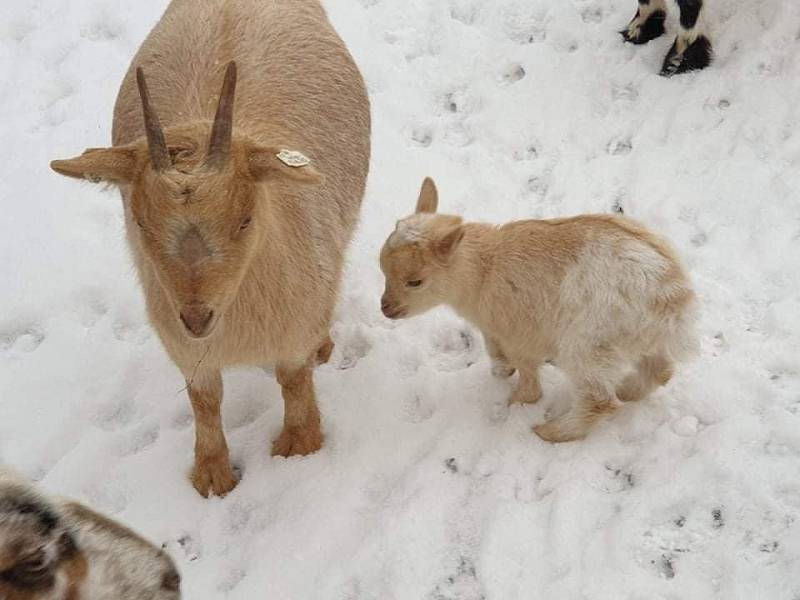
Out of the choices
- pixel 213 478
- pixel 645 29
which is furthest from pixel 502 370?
pixel 645 29

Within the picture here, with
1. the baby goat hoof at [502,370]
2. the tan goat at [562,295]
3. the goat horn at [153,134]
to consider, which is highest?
the goat horn at [153,134]

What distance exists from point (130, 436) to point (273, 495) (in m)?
0.82

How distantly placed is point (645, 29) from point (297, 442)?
381cm

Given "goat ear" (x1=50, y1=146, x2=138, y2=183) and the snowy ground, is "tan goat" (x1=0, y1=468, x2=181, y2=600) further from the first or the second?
the snowy ground

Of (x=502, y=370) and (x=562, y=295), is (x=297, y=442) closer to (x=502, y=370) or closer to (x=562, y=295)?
(x=502, y=370)

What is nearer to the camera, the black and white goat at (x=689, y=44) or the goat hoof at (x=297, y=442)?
the goat hoof at (x=297, y=442)

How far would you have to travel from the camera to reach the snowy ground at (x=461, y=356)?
363 cm

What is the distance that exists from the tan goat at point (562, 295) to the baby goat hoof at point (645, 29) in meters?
2.49

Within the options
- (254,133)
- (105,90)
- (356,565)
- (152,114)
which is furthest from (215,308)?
(105,90)

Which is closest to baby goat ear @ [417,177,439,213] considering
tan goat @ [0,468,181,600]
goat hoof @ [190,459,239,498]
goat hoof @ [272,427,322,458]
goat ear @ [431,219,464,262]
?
goat ear @ [431,219,464,262]

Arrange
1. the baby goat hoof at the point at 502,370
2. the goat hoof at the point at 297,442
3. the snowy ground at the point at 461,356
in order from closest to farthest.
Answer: the snowy ground at the point at 461,356 → the goat hoof at the point at 297,442 → the baby goat hoof at the point at 502,370

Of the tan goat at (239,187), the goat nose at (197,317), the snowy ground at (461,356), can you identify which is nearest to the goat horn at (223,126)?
the tan goat at (239,187)

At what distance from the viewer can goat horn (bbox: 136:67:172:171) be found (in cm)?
279

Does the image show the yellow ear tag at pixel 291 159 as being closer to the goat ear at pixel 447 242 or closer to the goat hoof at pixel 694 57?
the goat ear at pixel 447 242
